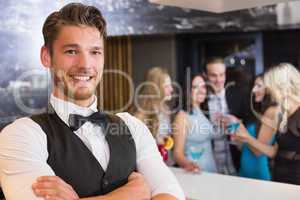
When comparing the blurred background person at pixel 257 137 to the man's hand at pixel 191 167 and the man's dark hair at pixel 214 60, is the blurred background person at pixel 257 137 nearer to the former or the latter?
the man's dark hair at pixel 214 60

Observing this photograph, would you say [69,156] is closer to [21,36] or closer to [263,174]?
[21,36]

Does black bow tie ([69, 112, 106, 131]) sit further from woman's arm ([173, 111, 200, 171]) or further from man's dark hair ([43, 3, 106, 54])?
woman's arm ([173, 111, 200, 171])

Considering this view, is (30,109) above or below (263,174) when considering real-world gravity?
above

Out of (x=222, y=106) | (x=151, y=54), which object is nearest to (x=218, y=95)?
(x=222, y=106)

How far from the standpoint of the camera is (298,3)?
3.12 m

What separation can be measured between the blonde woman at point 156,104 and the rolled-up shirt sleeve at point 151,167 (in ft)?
5.22

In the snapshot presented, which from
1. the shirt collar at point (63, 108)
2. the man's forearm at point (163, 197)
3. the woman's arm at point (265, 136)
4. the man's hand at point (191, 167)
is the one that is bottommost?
the man's hand at point (191, 167)

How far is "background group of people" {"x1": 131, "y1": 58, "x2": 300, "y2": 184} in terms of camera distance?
274cm

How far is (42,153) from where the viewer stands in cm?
104

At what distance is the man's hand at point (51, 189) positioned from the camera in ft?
3.28

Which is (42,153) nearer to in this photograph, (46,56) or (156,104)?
(46,56)

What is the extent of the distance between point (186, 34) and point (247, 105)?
0.99 meters

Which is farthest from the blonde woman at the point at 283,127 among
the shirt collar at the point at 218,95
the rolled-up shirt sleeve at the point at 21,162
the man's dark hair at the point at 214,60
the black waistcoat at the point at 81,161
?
the rolled-up shirt sleeve at the point at 21,162

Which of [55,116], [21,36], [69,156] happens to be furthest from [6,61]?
[69,156]
